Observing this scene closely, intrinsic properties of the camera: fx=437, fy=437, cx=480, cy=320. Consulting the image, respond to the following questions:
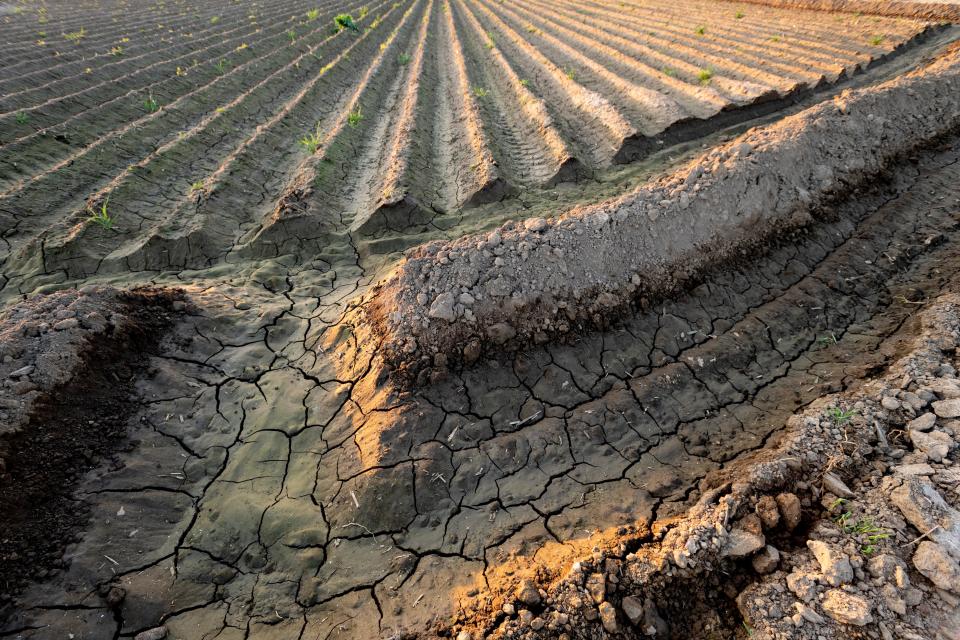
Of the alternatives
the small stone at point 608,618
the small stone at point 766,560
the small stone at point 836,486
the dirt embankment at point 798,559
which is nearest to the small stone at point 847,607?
the dirt embankment at point 798,559

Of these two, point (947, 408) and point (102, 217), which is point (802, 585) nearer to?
point (947, 408)

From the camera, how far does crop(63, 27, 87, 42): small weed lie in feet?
32.1

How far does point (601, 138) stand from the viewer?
5.45 metres

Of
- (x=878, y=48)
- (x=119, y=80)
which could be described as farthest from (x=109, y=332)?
(x=878, y=48)

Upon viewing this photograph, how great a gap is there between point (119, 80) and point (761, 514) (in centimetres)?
1065

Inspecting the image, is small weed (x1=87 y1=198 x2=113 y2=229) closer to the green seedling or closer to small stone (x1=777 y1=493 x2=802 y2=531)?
small stone (x1=777 y1=493 x2=802 y2=531)

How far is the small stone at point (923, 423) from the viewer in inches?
81.9

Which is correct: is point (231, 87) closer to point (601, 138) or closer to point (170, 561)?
point (601, 138)

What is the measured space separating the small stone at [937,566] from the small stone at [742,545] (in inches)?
19.3

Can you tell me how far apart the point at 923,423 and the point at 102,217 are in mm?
6405

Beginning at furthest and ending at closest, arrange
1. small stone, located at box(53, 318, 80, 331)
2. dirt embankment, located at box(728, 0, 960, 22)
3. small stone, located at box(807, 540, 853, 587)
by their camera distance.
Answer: dirt embankment, located at box(728, 0, 960, 22)
small stone, located at box(53, 318, 80, 331)
small stone, located at box(807, 540, 853, 587)

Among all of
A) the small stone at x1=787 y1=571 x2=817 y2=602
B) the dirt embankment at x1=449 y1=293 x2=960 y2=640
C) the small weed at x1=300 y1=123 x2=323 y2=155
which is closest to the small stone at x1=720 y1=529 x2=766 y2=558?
the dirt embankment at x1=449 y1=293 x2=960 y2=640

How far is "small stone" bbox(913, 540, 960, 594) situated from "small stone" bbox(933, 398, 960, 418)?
0.80 m

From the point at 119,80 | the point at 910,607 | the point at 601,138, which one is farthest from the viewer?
the point at 119,80
